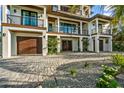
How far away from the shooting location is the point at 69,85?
4723mm

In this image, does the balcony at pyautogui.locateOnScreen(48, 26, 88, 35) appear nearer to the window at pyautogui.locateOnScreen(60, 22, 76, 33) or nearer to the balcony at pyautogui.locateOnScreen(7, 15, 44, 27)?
the window at pyautogui.locateOnScreen(60, 22, 76, 33)

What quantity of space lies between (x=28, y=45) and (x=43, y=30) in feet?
10.1

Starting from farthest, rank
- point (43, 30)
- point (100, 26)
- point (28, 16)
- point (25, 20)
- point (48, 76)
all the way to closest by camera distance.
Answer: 1. point (100, 26)
2. point (28, 16)
3. point (25, 20)
4. point (43, 30)
5. point (48, 76)

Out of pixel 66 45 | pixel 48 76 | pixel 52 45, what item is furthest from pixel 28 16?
pixel 48 76

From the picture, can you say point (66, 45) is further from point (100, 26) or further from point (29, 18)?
point (29, 18)

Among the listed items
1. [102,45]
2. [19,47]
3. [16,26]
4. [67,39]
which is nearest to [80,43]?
[67,39]

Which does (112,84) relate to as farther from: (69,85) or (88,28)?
(88,28)

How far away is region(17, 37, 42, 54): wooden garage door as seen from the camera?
1711cm

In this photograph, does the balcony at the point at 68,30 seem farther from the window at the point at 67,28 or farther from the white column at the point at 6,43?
the white column at the point at 6,43

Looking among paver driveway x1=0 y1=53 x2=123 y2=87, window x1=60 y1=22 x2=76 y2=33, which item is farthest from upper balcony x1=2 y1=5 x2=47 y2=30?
paver driveway x1=0 y1=53 x2=123 y2=87

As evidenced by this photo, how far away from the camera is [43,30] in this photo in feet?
53.4

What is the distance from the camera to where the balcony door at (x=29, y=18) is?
16958 mm

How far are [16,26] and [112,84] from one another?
12.4m

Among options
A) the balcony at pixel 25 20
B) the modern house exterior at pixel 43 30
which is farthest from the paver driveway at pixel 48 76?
the balcony at pixel 25 20
